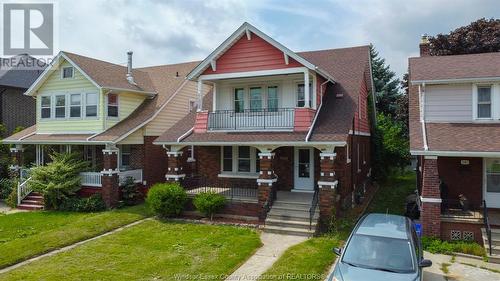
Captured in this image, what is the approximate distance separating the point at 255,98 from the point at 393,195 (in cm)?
938

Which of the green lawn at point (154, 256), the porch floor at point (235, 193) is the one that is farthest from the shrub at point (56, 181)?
the green lawn at point (154, 256)

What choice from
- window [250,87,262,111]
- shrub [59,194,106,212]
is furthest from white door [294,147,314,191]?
shrub [59,194,106,212]

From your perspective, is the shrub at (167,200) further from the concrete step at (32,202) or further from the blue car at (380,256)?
the blue car at (380,256)

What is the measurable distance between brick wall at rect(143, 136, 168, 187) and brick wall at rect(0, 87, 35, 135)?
47.1 ft

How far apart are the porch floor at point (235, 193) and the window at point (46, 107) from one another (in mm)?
10550

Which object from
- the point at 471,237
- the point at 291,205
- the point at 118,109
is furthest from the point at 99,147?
the point at 471,237

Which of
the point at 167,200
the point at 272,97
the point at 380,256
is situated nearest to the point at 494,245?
the point at 380,256

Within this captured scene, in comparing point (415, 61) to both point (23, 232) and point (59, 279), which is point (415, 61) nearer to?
point (59, 279)

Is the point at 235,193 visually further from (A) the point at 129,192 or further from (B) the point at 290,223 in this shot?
(A) the point at 129,192

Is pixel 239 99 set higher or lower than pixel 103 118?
higher

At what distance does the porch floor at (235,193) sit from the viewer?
15875 mm

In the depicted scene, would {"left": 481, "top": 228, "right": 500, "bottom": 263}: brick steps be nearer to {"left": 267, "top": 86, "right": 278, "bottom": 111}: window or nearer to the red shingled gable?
the red shingled gable

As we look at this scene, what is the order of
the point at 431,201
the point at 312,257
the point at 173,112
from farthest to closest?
1. the point at 173,112
2. the point at 431,201
3. the point at 312,257

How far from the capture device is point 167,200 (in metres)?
15.7
